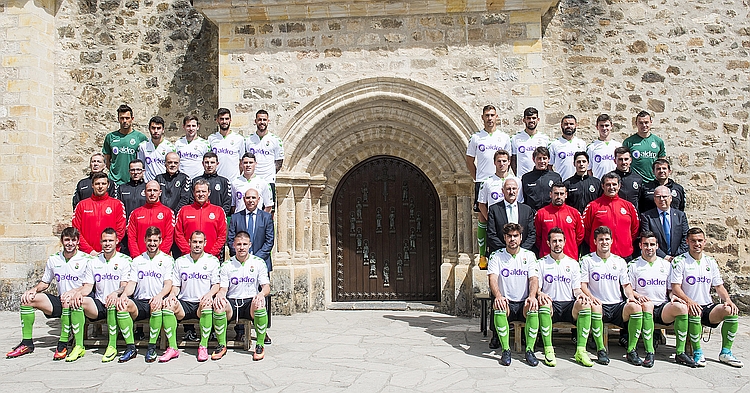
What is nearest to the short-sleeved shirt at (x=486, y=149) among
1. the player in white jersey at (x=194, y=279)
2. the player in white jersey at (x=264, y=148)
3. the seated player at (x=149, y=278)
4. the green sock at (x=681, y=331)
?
the player in white jersey at (x=264, y=148)

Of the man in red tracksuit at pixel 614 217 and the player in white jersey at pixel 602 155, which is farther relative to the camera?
the player in white jersey at pixel 602 155

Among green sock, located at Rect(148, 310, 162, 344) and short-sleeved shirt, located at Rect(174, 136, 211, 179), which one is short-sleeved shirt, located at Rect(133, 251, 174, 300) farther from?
short-sleeved shirt, located at Rect(174, 136, 211, 179)

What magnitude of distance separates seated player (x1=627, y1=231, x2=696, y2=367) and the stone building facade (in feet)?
7.37

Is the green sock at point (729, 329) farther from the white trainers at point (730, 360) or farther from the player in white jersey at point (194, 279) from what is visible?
the player in white jersey at point (194, 279)

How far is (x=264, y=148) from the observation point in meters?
6.97

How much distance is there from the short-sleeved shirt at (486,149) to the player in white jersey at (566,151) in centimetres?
46

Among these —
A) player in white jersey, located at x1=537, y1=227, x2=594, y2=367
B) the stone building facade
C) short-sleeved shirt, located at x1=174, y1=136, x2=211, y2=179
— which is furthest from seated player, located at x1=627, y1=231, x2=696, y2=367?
short-sleeved shirt, located at x1=174, y1=136, x2=211, y2=179

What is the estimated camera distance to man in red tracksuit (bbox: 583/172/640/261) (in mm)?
5762

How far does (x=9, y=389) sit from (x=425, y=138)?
493 cm

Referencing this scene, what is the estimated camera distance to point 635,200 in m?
6.10

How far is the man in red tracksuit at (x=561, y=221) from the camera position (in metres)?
5.73

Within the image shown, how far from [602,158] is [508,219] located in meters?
1.37

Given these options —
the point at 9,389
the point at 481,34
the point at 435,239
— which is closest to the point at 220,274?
the point at 9,389

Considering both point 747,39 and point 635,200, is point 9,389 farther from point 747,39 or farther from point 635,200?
point 747,39
